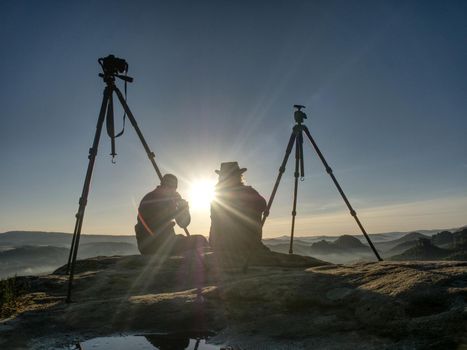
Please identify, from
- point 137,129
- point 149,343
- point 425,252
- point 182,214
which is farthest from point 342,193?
point 425,252

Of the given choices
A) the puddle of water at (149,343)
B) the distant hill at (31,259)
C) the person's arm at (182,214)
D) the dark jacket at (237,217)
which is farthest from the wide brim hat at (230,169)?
the distant hill at (31,259)

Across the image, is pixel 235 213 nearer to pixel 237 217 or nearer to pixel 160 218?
pixel 237 217

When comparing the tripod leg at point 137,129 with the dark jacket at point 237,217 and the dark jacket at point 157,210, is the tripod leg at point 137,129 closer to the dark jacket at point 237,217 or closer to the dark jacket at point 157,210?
the dark jacket at point 157,210

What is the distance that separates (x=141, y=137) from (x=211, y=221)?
390 centimetres

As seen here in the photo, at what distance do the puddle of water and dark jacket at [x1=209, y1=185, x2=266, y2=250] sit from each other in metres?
5.47

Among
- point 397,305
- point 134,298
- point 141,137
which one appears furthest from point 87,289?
point 397,305

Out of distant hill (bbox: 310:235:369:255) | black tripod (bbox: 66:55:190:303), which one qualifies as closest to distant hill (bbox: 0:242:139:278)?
distant hill (bbox: 310:235:369:255)

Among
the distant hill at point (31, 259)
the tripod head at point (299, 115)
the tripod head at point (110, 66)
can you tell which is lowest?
the distant hill at point (31, 259)

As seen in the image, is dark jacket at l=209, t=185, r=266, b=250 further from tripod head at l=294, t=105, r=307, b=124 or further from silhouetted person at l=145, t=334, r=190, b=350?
silhouetted person at l=145, t=334, r=190, b=350

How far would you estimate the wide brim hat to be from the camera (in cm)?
1068

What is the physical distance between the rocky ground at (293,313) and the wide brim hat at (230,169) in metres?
5.26

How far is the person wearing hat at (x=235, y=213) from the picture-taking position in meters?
9.91

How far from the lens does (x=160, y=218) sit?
35.7 feet

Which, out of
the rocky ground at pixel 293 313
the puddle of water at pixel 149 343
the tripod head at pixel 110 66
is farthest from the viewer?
the tripod head at pixel 110 66
